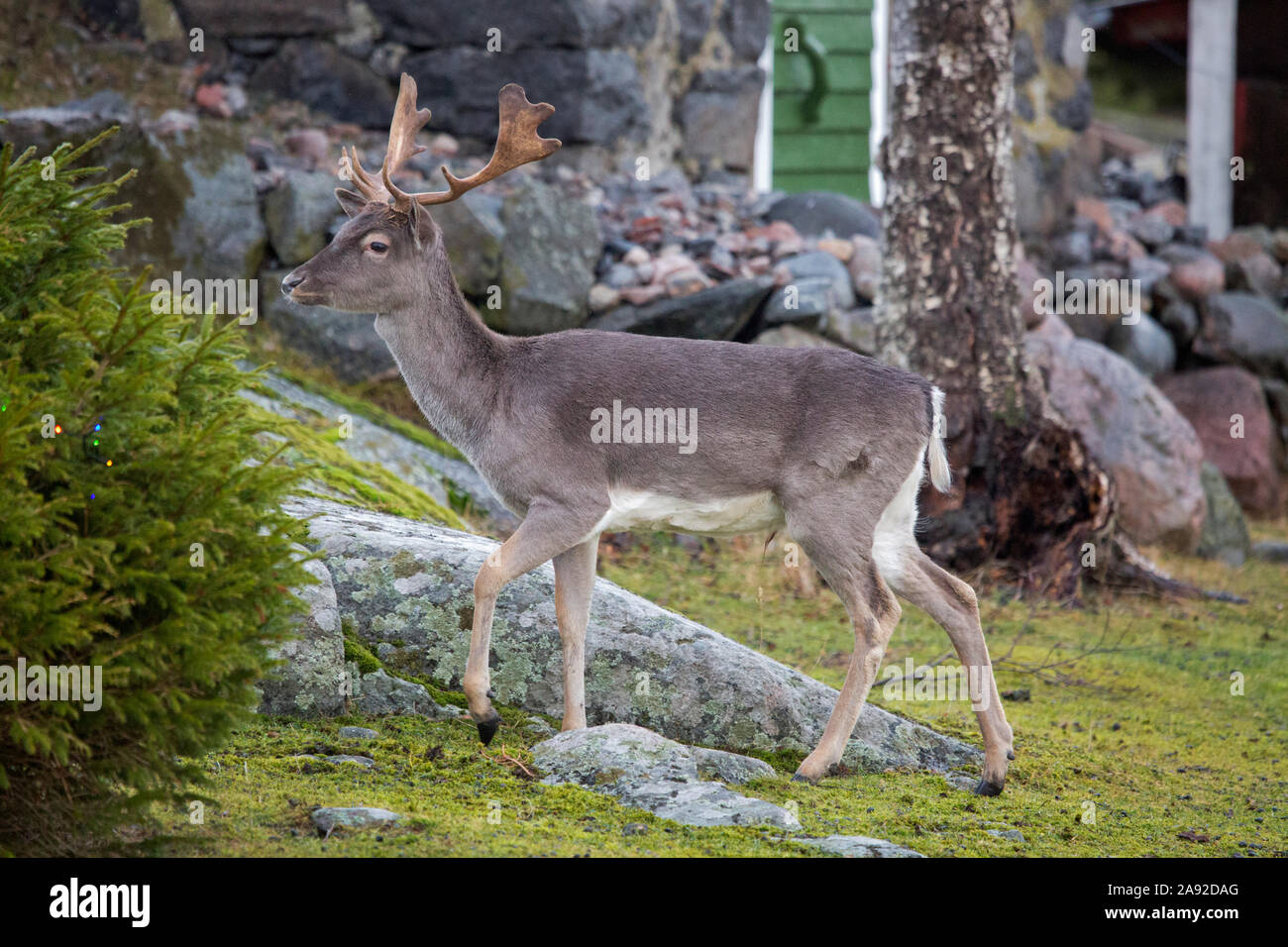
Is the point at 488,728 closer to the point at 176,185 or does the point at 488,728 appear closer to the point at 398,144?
the point at 398,144

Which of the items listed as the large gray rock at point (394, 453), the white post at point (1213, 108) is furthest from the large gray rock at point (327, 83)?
the white post at point (1213, 108)

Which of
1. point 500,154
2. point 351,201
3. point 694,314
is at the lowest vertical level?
point 694,314

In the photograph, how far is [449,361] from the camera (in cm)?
588

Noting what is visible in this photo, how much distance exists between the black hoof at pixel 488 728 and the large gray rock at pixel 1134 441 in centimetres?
756

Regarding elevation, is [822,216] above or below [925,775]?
above

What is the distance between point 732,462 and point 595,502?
1.85 ft

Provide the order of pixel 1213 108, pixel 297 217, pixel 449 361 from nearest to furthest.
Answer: pixel 449 361 → pixel 297 217 → pixel 1213 108

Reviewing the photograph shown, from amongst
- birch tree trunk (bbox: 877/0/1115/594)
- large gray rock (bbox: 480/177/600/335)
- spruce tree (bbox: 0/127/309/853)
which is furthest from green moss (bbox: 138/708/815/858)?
large gray rock (bbox: 480/177/600/335)

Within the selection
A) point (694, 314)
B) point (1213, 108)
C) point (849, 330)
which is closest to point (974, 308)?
point (849, 330)

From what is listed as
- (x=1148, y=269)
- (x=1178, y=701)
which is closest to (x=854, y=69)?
(x=1148, y=269)

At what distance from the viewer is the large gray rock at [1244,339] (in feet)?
50.1

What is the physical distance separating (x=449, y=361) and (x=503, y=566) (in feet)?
3.18

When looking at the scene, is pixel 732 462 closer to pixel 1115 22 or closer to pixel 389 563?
pixel 389 563

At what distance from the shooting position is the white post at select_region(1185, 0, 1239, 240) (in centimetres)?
1736
